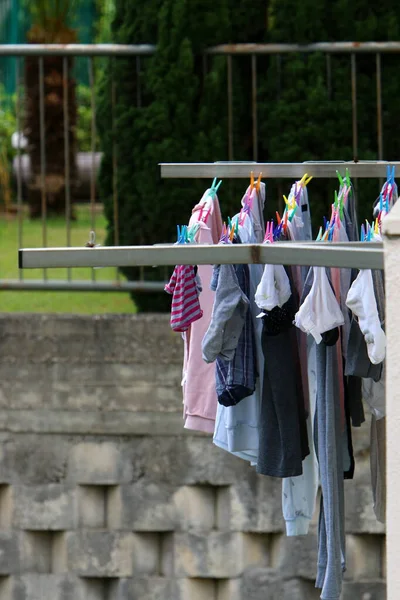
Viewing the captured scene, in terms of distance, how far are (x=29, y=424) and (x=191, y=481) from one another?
699 millimetres

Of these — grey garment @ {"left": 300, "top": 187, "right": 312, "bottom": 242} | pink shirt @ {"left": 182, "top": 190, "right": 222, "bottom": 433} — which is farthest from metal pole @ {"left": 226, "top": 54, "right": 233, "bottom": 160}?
grey garment @ {"left": 300, "top": 187, "right": 312, "bottom": 242}

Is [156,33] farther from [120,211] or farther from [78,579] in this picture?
[78,579]

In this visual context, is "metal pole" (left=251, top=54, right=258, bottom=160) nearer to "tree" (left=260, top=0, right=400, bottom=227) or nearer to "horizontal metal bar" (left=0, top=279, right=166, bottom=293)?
"tree" (left=260, top=0, right=400, bottom=227)

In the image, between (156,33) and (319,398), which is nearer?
(319,398)

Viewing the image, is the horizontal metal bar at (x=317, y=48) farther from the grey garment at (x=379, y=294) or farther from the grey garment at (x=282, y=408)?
the grey garment at (x=379, y=294)

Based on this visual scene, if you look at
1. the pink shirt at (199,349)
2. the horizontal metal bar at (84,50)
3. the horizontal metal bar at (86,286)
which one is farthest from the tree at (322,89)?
the pink shirt at (199,349)

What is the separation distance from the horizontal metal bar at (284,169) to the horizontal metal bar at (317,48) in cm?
183

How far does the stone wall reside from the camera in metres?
5.23

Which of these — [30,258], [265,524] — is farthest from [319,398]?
[265,524]

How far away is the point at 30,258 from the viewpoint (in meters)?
2.58

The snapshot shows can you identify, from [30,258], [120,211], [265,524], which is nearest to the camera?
[30,258]

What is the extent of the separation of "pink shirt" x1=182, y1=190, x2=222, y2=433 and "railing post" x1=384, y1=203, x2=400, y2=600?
1.25 m

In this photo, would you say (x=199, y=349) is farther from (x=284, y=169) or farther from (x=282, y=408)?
(x=284, y=169)

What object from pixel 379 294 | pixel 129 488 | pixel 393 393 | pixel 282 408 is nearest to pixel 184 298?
pixel 282 408
